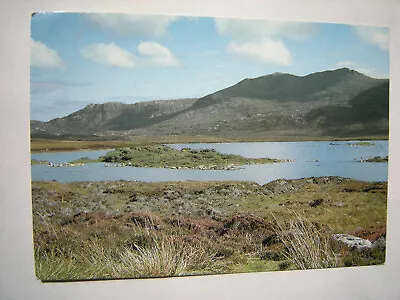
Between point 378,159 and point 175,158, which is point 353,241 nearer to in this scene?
point 378,159

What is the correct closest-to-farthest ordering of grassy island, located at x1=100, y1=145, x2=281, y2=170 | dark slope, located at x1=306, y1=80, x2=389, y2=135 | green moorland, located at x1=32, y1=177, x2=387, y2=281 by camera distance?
1. green moorland, located at x1=32, y1=177, x2=387, y2=281
2. grassy island, located at x1=100, y1=145, x2=281, y2=170
3. dark slope, located at x1=306, y1=80, x2=389, y2=135

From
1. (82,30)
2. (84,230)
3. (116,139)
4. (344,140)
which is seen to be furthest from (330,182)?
(82,30)

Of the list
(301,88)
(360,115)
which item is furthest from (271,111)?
(360,115)

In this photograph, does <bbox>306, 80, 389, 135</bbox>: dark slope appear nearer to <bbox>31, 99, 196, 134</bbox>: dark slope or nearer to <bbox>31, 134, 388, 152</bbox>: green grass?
<bbox>31, 134, 388, 152</bbox>: green grass

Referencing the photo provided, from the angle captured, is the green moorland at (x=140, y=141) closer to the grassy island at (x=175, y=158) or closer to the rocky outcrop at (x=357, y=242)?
the grassy island at (x=175, y=158)

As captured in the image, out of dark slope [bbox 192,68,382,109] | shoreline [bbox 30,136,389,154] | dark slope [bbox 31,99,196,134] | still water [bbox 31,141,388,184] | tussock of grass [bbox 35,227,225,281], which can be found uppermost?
dark slope [bbox 192,68,382,109]

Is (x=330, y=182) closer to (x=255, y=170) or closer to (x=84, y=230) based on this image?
Result: (x=255, y=170)

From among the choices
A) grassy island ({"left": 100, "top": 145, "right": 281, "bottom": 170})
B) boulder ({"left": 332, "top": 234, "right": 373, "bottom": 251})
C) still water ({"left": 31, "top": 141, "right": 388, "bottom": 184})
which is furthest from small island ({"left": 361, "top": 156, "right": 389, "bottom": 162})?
grassy island ({"left": 100, "top": 145, "right": 281, "bottom": 170})
